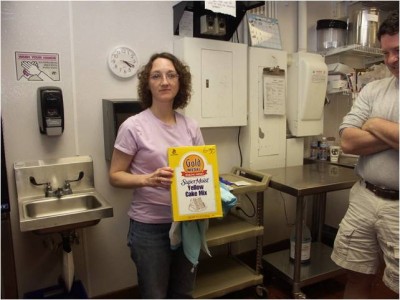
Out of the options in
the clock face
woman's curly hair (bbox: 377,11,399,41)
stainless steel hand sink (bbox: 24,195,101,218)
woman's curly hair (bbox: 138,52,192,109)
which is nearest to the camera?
woman's curly hair (bbox: 377,11,399,41)

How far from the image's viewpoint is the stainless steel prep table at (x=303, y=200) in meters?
2.02

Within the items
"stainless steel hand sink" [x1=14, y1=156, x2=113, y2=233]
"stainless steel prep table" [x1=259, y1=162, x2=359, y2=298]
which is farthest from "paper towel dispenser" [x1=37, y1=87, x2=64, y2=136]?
"stainless steel prep table" [x1=259, y1=162, x2=359, y2=298]

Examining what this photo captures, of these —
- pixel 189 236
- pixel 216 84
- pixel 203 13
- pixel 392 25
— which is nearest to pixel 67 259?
pixel 189 236

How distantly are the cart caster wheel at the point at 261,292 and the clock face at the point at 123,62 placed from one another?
1624 mm

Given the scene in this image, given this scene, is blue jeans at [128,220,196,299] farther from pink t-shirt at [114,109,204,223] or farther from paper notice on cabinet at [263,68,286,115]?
paper notice on cabinet at [263,68,286,115]

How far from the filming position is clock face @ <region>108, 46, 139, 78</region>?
1.96 m

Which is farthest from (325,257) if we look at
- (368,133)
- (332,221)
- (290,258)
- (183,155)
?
(183,155)

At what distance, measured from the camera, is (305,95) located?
2498 millimetres

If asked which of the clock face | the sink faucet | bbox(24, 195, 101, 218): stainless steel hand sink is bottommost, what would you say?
bbox(24, 195, 101, 218): stainless steel hand sink

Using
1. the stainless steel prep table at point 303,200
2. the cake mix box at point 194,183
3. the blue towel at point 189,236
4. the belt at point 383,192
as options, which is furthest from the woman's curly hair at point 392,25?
the blue towel at point 189,236

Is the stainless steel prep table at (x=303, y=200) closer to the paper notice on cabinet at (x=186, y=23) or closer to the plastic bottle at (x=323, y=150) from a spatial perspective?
the plastic bottle at (x=323, y=150)

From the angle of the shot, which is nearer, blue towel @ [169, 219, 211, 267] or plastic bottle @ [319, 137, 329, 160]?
blue towel @ [169, 219, 211, 267]

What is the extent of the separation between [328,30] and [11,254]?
8.73 feet

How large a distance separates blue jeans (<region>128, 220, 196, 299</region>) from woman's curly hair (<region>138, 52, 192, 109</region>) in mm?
564
